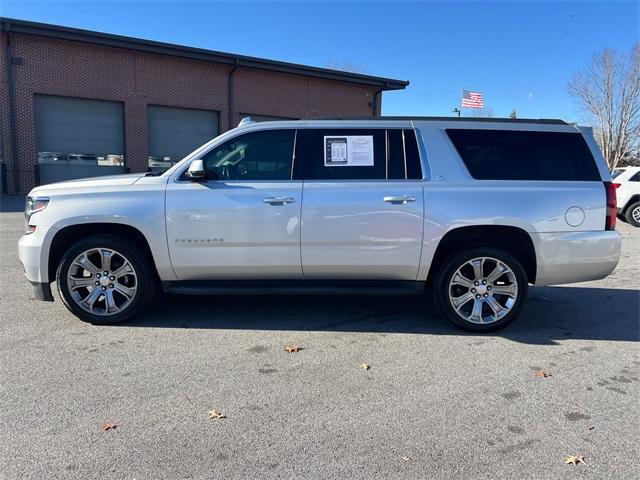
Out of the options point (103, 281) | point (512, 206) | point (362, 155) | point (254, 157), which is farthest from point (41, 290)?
point (512, 206)

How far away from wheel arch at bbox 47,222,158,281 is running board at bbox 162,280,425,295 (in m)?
0.43

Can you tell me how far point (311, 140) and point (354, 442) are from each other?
9.31 feet

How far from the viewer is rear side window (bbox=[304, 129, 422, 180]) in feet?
15.2

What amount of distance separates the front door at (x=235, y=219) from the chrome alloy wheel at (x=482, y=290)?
1.51 metres

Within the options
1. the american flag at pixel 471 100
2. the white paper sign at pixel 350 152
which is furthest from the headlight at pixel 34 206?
the american flag at pixel 471 100

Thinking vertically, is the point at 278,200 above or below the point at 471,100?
below

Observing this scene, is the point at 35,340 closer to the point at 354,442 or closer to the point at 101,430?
the point at 101,430

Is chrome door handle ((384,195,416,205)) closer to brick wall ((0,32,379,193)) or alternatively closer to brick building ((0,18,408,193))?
brick building ((0,18,408,193))

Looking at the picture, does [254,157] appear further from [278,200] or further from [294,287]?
[294,287]

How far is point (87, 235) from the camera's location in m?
4.76

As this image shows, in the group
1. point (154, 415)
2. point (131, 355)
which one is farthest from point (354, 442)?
point (131, 355)

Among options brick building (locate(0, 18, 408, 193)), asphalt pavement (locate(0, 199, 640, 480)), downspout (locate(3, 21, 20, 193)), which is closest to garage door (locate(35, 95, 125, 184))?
brick building (locate(0, 18, 408, 193))

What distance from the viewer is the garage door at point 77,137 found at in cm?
2066

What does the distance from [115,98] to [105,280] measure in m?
19.5
